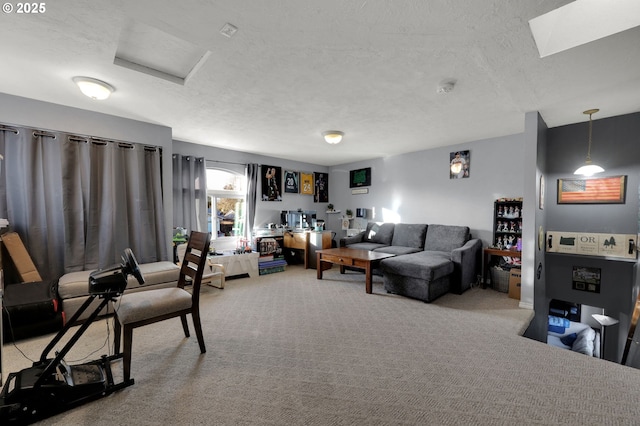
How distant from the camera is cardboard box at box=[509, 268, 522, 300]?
344 centimetres

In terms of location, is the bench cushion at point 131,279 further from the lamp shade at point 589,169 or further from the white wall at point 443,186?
the lamp shade at point 589,169

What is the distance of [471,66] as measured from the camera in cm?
213

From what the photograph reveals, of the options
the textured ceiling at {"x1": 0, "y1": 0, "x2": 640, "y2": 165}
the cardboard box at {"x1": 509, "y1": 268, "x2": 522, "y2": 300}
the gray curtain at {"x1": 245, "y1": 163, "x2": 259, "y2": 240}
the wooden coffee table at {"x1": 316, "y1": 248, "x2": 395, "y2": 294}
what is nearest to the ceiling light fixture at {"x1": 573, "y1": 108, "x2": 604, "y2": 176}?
the textured ceiling at {"x1": 0, "y1": 0, "x2": 640, "y2": 165}

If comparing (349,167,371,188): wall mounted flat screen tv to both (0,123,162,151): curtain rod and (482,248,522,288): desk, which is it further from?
(0,123,162,151): curtain rod

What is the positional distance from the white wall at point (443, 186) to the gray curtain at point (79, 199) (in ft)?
14.0

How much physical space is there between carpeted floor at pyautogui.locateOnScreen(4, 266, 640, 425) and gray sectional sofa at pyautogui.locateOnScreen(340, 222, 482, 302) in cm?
49

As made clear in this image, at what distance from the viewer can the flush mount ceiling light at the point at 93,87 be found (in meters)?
2.35

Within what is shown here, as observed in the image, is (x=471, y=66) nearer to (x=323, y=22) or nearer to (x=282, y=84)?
(x=323, y=22)

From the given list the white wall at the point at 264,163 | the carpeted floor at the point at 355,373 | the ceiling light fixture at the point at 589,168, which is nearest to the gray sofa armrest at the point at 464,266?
the carpeted floor at the point at 355,373

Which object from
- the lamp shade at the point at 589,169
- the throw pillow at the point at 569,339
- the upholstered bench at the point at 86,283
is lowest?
the throw pillow at the point at 569,339

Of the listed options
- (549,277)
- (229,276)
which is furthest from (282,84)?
(549,277)

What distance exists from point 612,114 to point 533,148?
1.20 meters

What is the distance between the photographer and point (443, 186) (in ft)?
15.9

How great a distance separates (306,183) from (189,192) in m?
2.77
